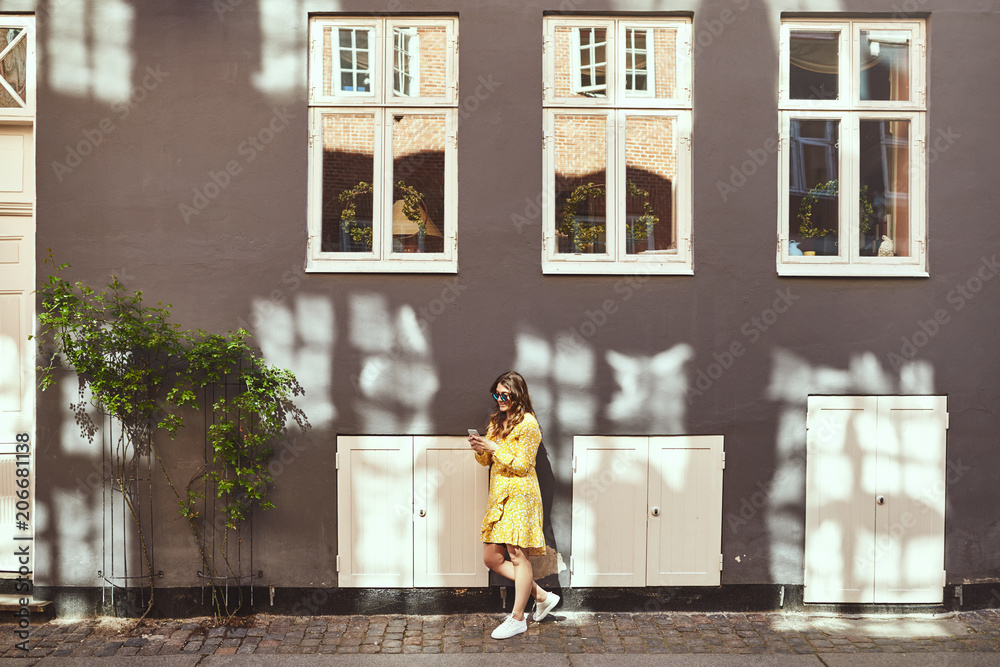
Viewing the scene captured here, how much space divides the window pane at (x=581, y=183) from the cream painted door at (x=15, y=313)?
14.5ft

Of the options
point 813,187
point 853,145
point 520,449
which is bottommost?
point 520,449

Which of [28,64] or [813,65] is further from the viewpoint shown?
[813,65]

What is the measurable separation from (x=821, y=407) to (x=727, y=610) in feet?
6.13

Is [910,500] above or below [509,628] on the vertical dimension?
above

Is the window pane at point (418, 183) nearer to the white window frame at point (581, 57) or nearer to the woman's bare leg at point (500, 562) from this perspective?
A: the white window frame at point (581, 57)

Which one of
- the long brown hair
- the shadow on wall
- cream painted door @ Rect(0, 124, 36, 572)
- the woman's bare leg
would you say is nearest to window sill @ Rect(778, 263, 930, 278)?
the shadow on wall

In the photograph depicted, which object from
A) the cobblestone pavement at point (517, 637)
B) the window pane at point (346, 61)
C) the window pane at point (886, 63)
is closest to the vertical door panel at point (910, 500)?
the cobblestone pavement at point (517, 637)

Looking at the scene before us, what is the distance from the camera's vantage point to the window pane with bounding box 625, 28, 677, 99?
20.2ft

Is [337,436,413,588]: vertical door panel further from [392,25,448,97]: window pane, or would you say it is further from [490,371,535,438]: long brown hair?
[392,25,448,97]: window pane

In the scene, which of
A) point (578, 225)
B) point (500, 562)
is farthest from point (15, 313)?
point (578, 225)

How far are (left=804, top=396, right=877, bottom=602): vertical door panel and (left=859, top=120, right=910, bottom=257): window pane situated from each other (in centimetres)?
134

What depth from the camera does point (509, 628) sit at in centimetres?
557

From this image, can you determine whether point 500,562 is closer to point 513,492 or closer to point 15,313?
point 513,492

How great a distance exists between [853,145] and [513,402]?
368cm
